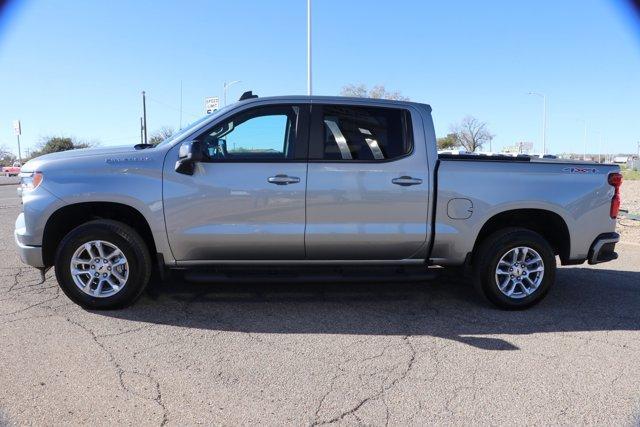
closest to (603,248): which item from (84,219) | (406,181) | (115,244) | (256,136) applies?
(406,181)

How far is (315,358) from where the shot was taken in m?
3.71

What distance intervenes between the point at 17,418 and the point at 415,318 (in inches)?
125

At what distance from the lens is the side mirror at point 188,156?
14.3 feet

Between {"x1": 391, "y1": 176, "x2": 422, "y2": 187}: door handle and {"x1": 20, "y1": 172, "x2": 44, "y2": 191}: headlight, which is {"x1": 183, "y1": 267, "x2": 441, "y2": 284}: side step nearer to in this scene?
{"x1": 391, "y1": 176, "x2": 422, "y2": 187}: door handle

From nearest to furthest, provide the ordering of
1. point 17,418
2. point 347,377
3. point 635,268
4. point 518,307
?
point 17,418 → point 347,377 → point 518,307 → point 635,268

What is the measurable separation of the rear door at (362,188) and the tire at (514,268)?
26.2 inches

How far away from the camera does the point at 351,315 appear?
4.67m

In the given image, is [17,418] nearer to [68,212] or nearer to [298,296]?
[68,212]

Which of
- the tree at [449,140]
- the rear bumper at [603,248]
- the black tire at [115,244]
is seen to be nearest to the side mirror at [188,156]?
the black tire at [115,244]

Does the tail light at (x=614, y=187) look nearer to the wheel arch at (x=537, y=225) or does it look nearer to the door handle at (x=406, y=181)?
the wheel arch at (x=537, y=225)

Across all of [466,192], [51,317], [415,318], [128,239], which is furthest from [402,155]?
[51,317]

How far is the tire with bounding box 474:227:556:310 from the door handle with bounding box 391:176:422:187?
94 cm

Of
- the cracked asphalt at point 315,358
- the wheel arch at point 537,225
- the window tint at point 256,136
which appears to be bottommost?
the cracked asphalt at point 315,358

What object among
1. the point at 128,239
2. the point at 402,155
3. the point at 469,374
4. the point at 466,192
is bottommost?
the point at 469,374
